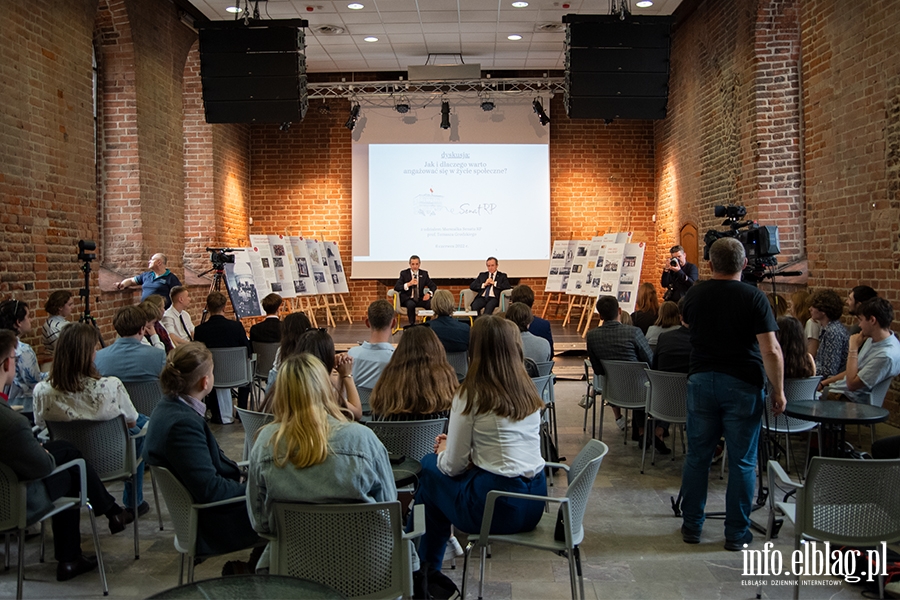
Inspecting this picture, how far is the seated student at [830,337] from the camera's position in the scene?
4941 millimetres

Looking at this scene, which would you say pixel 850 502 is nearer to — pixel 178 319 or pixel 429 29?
pixel 178 319

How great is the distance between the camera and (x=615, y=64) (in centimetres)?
787

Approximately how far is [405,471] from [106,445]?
1.52 m

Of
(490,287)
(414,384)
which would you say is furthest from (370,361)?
(490,287)

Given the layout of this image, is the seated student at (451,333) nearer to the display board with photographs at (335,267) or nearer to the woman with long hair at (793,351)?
the woman with long hair at (793,351)

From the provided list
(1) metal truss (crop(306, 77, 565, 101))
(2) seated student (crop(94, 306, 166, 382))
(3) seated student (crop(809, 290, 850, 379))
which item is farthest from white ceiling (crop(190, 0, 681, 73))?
(2) seated student (crop(94, 306, 166, 382))

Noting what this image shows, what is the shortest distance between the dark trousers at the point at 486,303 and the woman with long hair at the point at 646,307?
4.48m

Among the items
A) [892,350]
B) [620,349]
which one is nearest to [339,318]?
[620,349]

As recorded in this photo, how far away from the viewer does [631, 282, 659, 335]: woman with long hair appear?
623 cm

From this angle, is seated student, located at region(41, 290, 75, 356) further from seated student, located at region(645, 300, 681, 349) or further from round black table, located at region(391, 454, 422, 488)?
seated student, located at region(645, 300, 681, 349)

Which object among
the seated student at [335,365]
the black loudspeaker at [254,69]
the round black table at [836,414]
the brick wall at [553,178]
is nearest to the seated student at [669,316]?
the round black table at [836,414]

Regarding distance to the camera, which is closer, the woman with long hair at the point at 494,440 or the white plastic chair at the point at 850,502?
the white plastic chair at the point at 850,502

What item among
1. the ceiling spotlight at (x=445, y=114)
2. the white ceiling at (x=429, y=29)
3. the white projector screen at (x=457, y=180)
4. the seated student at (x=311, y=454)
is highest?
the white ceiling at (x=429, y=29)

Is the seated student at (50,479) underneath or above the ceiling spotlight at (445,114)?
underneath
